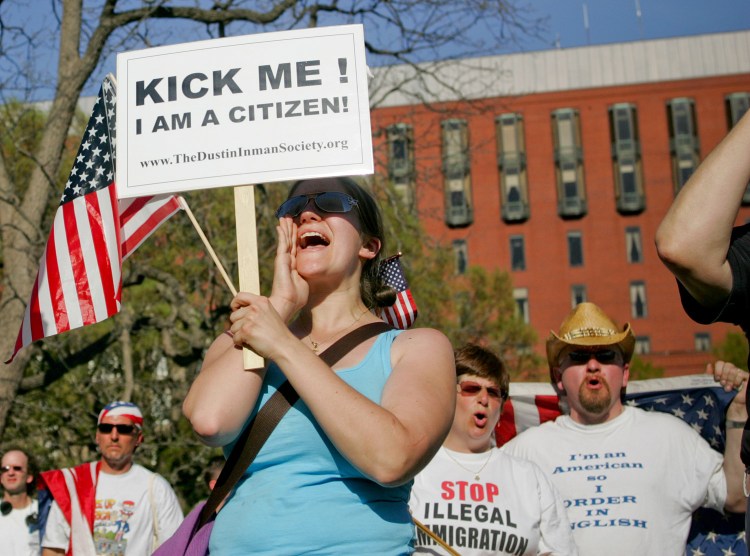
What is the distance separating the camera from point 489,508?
172 inches

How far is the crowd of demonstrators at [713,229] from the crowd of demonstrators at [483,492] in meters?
2.41

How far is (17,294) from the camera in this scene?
1009 centimetres

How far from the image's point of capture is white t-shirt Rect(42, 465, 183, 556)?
20.4ft

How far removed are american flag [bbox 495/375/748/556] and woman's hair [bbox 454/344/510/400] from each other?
48.2 inches

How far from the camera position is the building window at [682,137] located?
54.2 metres

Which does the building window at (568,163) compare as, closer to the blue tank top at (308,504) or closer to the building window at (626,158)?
the building window at (626,158)

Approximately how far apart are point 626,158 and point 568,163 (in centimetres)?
340

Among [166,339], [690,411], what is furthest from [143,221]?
[166,339]

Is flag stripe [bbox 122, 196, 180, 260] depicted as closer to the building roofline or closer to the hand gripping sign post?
the hand gripping sign post

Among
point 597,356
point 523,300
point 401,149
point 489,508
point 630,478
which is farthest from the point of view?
point 523,300

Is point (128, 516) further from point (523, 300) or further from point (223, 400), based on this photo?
point (523, 300)

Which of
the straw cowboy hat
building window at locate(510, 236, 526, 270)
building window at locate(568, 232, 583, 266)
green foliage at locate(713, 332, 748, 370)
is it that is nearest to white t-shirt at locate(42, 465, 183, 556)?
the straw cowboy hat

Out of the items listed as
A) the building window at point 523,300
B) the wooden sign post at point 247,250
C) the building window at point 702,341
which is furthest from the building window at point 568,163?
the wooden sign post at point 247,250

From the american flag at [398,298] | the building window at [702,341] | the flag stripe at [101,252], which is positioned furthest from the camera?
the building window at [702,341]
